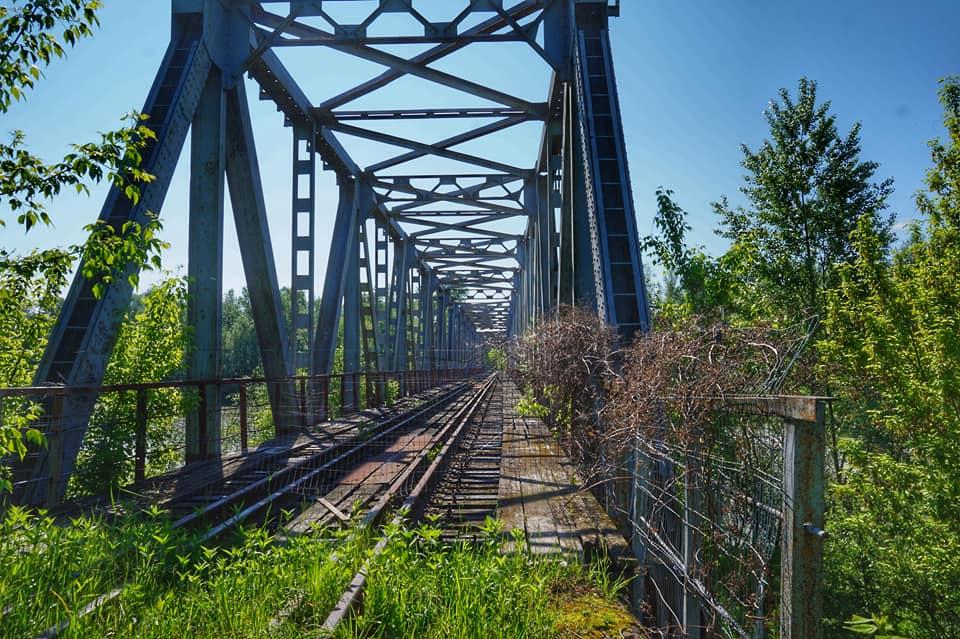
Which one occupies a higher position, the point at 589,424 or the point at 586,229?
the point at 586,229

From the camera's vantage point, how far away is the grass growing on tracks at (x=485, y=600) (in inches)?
110

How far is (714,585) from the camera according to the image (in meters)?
3.05

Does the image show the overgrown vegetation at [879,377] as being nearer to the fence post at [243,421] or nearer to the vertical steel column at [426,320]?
the fence post at [243,421]

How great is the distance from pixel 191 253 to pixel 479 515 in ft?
18.5

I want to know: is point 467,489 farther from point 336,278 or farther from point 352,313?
point 352,313

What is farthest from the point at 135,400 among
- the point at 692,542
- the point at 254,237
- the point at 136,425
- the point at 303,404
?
the point at 692,542

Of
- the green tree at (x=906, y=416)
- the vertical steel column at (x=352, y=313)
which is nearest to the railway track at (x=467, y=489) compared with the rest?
the green tree at (x=906, y=416)

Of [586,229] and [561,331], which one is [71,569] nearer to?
[561,331]

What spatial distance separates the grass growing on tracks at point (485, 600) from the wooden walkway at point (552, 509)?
0.42 m

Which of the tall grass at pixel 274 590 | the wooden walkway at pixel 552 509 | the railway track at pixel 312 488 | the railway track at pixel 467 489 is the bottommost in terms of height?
the railway track at pixel 467 489

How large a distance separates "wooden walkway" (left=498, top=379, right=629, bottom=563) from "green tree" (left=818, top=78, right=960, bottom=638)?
16.7 feet

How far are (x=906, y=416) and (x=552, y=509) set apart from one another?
910 cm

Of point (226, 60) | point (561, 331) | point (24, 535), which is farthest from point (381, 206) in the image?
point (24, 535)

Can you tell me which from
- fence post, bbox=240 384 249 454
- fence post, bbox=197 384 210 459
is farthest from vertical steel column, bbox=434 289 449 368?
fence post, bbox=197 384 210 459
